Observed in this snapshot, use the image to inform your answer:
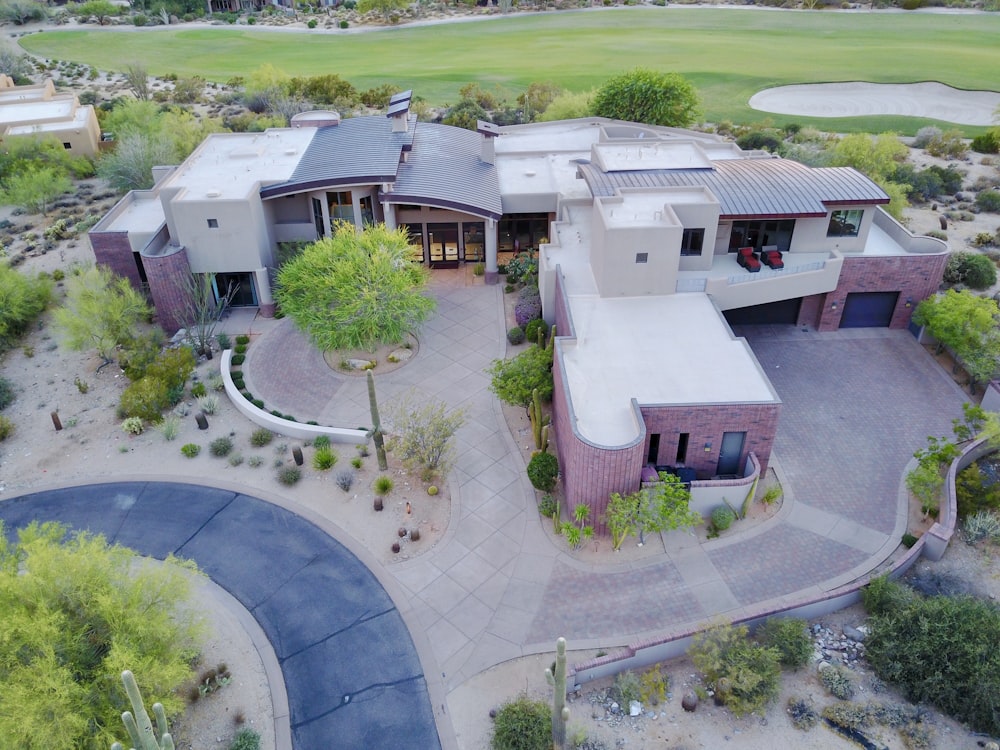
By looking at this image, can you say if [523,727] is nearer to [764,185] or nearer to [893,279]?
[764,185]

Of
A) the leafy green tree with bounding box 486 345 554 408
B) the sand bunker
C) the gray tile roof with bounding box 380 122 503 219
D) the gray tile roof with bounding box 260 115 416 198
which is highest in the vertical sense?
the gray tile roof with bounding box 260 115 416 198

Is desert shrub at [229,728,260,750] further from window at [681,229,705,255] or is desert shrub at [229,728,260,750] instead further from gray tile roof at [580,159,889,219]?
gray tile roof at [580,159,889,219]

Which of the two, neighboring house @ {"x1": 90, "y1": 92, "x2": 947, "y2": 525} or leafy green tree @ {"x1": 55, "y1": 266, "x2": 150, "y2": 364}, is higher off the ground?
neighboring house @ {"x1": 90, "y1": 92, "x2": 947, "y2": 525}

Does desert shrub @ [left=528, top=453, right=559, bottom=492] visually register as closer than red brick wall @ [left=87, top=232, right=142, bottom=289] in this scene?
Yes

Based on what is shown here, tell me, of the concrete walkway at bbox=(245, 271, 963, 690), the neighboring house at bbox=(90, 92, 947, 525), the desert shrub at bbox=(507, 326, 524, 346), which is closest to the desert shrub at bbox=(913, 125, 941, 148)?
the neighboring house at bbox=(90, 92, 947, 525)

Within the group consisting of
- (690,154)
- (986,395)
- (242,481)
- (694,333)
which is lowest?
(242,481)

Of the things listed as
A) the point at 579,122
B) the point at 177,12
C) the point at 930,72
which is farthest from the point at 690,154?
the point at 177,12

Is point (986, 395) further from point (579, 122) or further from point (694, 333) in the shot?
point (579, 122)

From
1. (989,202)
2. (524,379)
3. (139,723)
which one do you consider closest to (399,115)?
(524,379)
